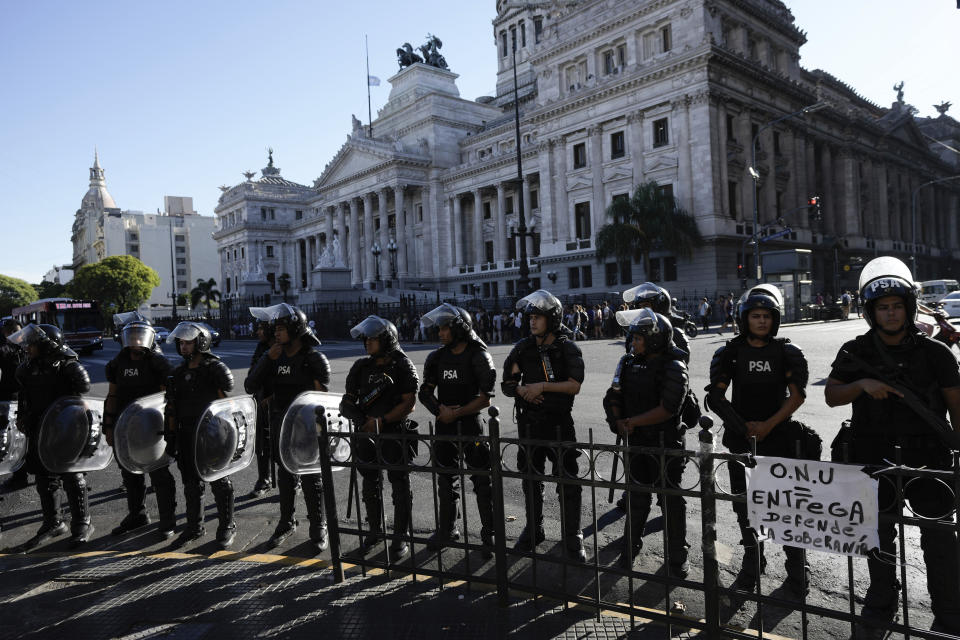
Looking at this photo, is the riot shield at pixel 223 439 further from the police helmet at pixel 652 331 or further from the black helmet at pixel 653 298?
the black helmet at pixel 653 298

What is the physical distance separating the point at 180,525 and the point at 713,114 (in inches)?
1291

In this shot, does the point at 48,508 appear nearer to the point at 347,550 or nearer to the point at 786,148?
the point at 347,550

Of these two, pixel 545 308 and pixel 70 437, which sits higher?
pixel 545 308

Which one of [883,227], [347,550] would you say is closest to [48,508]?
[347,550]

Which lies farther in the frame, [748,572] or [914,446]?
[748,572]

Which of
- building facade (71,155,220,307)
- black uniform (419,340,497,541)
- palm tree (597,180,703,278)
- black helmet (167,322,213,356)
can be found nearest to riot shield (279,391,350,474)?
black uniform (419,340,497,541)

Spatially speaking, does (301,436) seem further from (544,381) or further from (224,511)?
(544,381)

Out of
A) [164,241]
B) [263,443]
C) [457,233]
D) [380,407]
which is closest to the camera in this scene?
[380,407]

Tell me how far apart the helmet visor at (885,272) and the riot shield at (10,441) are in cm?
686

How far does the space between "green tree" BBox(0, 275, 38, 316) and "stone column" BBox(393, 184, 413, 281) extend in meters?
58.3

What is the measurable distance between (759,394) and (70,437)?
17.5 ft

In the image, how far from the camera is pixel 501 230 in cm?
4919

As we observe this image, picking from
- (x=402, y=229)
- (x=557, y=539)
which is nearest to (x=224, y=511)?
(x=557, y=539)

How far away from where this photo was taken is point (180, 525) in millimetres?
5238
